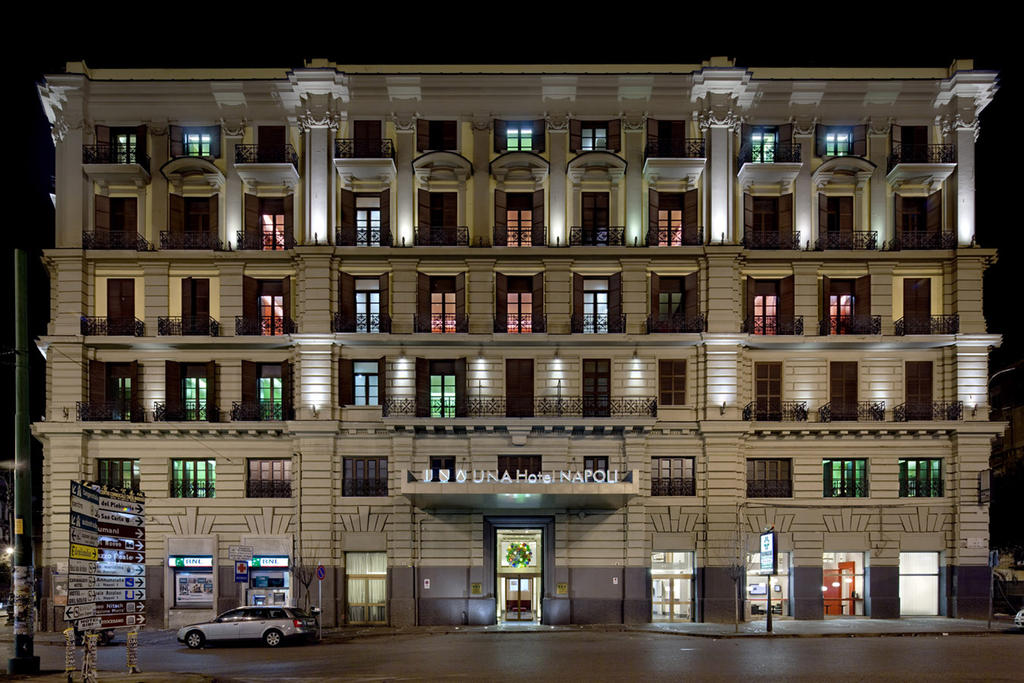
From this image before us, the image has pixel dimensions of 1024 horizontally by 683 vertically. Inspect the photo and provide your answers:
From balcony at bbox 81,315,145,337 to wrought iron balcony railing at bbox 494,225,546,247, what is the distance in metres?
17.8

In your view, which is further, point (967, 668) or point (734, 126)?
point (734, 126)

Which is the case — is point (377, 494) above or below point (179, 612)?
above

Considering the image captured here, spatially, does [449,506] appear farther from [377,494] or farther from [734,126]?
[734,126]

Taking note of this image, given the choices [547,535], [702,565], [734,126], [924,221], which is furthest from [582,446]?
[924,221]

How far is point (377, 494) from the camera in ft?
141

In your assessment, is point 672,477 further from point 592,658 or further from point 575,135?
point 575,135

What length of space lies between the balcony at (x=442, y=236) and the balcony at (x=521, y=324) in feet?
13.3

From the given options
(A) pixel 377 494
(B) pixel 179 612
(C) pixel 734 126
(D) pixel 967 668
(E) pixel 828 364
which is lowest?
(B) pixel 179 612

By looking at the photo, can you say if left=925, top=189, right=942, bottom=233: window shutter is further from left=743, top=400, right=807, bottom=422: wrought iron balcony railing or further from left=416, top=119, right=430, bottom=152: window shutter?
A: left=416, top=119, right=430, bottom=152: window shutter

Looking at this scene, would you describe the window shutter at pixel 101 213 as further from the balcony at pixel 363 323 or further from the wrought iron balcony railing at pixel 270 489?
→ the wrought iron balcony railing at pixel 270 489

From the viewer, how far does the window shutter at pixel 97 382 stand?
1713 inches

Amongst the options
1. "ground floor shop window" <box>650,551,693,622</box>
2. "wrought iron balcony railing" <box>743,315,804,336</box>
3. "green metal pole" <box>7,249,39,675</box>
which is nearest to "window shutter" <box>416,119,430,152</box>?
"wrought iron balcony railing" <box>743,315,804,336</box>

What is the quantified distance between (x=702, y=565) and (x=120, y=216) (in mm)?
32884

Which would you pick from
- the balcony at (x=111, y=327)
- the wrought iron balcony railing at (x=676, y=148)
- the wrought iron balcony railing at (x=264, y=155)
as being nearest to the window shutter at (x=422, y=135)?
the wrought iron balcony railing at (x=264, y=155)
